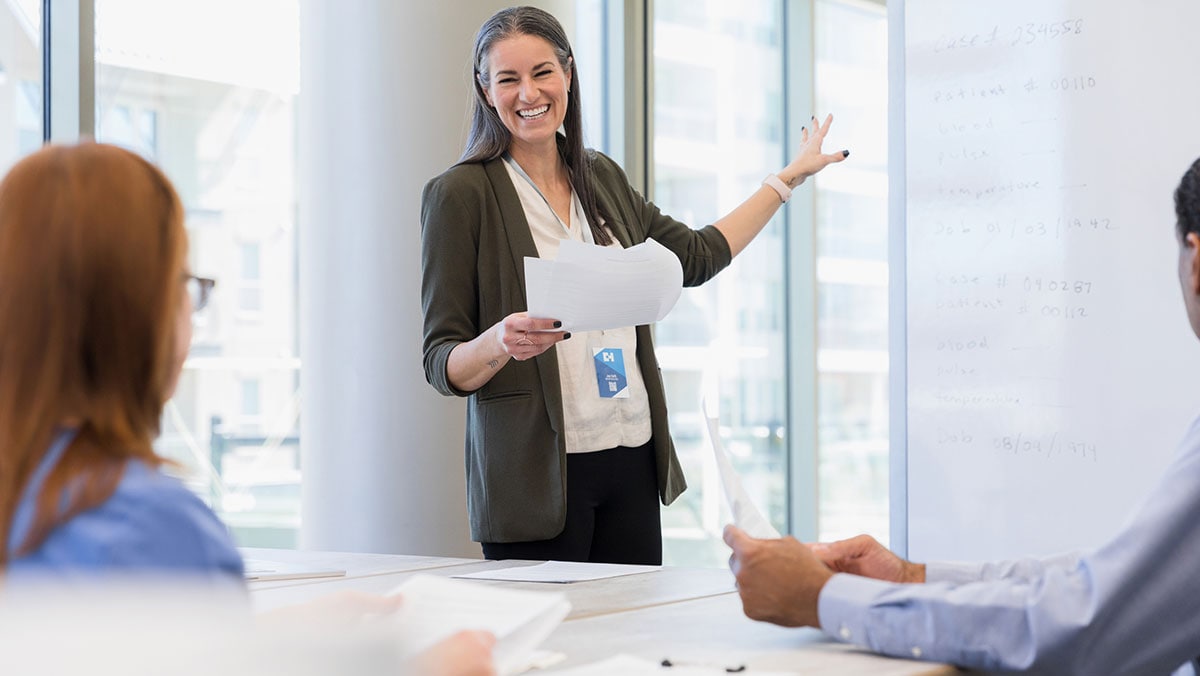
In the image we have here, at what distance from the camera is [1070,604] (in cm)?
108

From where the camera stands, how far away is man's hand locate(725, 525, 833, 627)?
4.01ft

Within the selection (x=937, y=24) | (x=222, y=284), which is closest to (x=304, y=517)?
(x=222, y=284)

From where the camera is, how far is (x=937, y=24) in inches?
124

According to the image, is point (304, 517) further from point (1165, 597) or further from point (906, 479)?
point (1165, 597)

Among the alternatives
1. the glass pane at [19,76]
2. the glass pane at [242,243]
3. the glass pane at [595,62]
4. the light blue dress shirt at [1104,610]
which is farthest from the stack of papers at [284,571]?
the glass pane at [595,62]

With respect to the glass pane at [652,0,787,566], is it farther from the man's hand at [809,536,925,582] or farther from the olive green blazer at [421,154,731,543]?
the man's hand at [809,536,925,582]

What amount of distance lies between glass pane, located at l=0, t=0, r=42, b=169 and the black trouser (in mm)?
1767

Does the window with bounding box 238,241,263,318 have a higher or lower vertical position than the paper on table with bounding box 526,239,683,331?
higher

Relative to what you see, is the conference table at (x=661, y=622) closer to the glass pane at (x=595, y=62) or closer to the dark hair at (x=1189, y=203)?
the dark hair at (x=1189, y=203)

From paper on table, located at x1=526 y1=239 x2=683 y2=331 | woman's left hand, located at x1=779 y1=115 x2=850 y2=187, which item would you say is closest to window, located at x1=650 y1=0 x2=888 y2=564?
woman's left hand, located at x1=779 y1=115 x2=850 y2=187

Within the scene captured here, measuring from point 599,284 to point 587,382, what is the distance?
36 cm

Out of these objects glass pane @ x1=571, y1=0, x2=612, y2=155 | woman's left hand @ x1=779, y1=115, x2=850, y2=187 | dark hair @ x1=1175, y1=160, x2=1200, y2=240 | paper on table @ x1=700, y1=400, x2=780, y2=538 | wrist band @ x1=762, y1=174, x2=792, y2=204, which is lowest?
paper on table @ x1=700, y1=400, x2=780, y2=538

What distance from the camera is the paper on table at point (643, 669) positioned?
107 centimetres

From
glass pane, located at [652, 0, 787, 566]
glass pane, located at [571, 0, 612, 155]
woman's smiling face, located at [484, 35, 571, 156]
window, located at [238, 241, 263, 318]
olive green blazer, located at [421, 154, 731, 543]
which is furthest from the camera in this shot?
glass pane, located at [652, 0, 787, 566]
